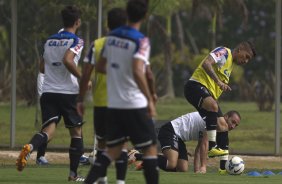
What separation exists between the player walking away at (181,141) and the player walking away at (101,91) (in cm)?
438

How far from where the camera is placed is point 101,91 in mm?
12766

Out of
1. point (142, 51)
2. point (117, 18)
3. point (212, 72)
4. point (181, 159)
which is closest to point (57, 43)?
point (117, 18)

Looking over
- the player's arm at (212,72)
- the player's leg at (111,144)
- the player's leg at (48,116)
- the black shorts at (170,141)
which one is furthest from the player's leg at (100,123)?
the black shorts at (170,141)

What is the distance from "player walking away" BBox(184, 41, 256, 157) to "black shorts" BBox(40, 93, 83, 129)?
2.79 metres

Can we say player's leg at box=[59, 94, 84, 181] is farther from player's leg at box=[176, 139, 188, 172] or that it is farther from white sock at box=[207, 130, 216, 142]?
player's leg at box=[176, 139, 188, 172]

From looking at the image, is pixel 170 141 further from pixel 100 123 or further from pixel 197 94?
pixel 100 123

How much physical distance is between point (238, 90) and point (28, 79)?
24.8 metres

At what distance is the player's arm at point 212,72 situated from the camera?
648 inches

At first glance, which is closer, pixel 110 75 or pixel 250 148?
pixel 110 75

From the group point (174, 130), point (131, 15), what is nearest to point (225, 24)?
point (174, 130)

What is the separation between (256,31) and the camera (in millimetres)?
66062

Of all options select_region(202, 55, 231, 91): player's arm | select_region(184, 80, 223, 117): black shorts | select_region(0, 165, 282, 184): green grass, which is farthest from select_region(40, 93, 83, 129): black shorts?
select_region(184, 80, 223, 117): black shorts

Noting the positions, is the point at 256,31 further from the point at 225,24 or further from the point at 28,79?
the point at 28,79

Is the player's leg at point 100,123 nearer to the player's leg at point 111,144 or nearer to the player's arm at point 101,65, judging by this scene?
the player's leg at point 111,144
